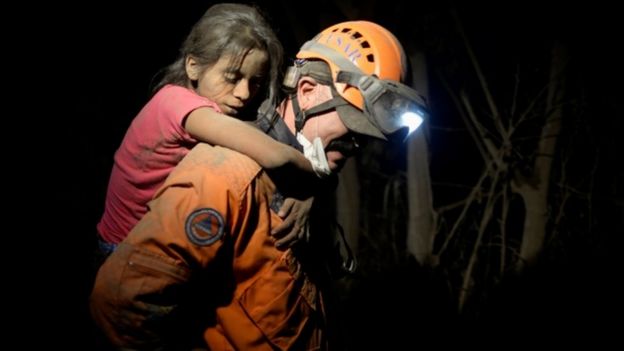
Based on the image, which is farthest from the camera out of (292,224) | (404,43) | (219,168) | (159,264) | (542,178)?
(542,178)

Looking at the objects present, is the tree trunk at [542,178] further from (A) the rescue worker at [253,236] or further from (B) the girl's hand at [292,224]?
(B) the girl's hand at [292,224]

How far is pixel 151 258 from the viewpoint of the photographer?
156 centimetres

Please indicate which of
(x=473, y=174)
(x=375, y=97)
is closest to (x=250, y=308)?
(x=375, y=97)

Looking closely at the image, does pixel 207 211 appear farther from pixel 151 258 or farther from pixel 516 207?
pixel 516 207

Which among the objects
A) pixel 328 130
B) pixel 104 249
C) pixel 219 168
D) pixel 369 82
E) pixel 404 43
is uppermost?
pixel 404 43

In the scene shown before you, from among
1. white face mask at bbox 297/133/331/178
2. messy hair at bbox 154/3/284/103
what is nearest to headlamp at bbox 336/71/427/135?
white face mask at bbox 297/133/331/178

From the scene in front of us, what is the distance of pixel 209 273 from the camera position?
5.67 ft

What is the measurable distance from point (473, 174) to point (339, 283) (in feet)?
14.2

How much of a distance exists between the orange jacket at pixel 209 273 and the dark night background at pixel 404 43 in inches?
113

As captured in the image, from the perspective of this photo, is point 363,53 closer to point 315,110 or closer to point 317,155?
point 315,110

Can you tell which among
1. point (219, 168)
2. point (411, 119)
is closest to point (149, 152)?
point (219, 168)

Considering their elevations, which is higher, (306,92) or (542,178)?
(542,178)

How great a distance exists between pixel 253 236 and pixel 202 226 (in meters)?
0.23

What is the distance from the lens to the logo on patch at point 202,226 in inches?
62.7
